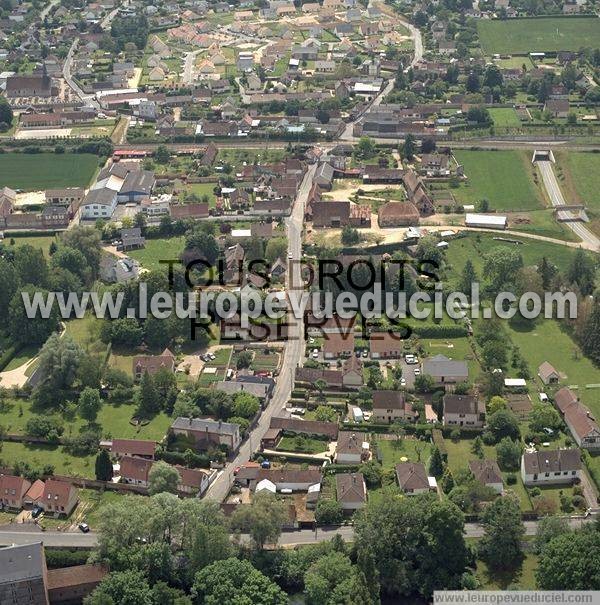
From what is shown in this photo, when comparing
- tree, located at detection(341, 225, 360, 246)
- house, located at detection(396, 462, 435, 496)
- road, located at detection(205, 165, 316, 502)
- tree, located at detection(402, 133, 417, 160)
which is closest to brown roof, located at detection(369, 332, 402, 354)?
road, located at detection(205, 165, 316, 502)

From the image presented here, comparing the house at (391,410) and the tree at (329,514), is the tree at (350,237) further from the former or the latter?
the tree at (329,514)

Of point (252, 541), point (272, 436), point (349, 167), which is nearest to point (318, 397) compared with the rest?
point (272, 436)

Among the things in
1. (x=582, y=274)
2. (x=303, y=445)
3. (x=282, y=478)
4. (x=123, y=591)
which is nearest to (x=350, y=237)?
(x=582, y=274)

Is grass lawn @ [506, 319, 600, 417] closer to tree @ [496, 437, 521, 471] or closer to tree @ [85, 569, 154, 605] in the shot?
tree @ [496, 437, 521, 471]

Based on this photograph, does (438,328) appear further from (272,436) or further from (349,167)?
(349,167)

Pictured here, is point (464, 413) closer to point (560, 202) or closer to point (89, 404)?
point (89, 404)

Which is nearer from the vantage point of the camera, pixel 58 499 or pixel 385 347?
pixel 58 499
